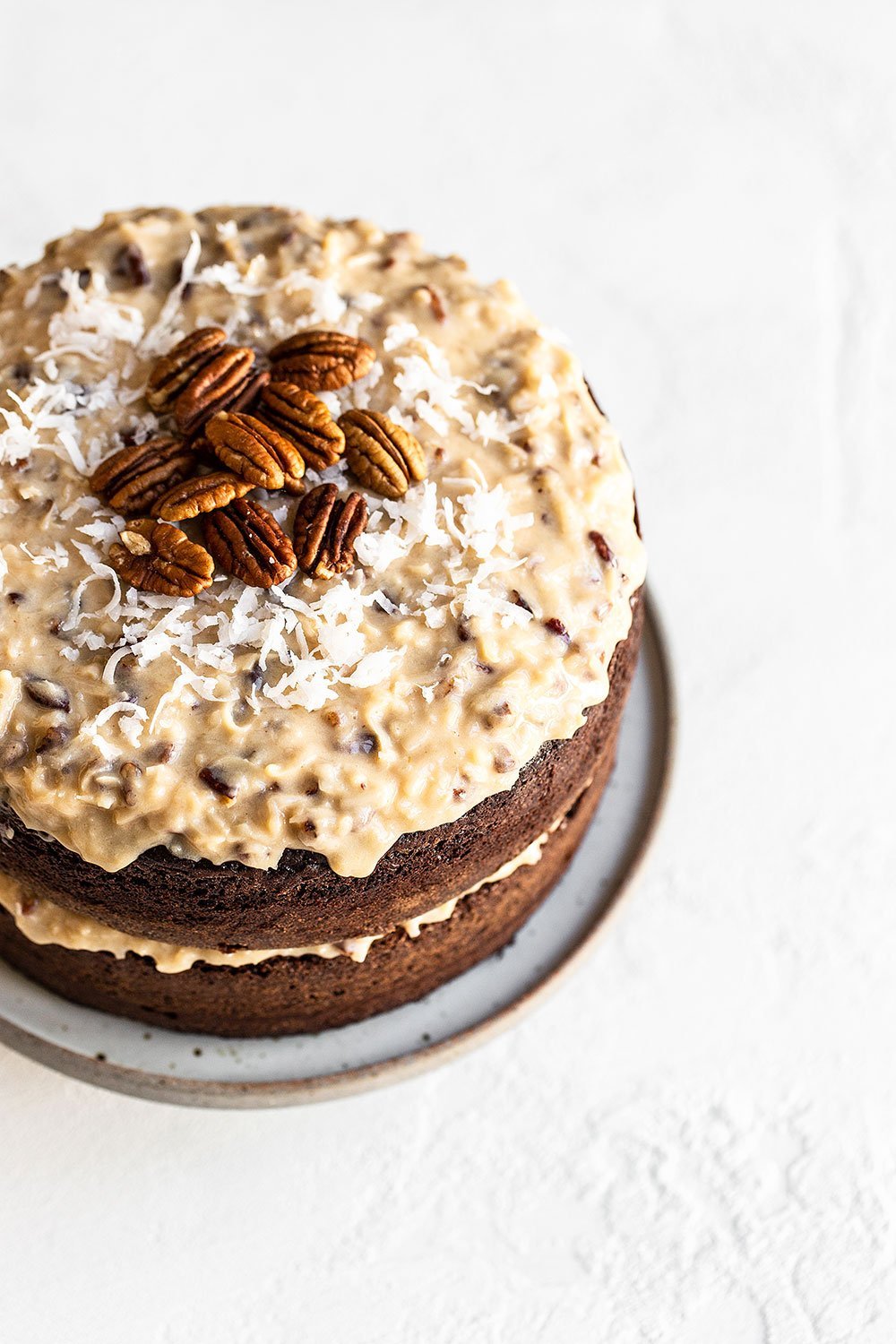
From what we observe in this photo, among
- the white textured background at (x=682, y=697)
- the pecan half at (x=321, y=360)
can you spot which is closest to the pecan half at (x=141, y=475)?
the pecan half at (x=321, y=360)

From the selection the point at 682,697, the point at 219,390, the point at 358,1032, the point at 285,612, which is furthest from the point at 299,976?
the point at 682,697

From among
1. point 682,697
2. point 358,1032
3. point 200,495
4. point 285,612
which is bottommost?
point 358,1032

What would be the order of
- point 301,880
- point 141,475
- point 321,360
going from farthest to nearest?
point 321,360, point 141,475, point 301,880

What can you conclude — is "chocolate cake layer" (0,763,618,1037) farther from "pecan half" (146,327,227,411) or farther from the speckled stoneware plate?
"pecan half" (146,327,227,411)

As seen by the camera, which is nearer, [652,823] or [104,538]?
[104,538]

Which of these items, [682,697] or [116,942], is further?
[682,697]

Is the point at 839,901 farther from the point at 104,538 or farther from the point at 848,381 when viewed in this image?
the point at 104,538

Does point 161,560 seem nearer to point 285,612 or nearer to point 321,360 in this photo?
point 285,612

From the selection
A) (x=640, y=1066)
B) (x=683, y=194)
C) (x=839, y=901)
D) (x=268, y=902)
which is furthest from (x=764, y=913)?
(x=683, y=194)
